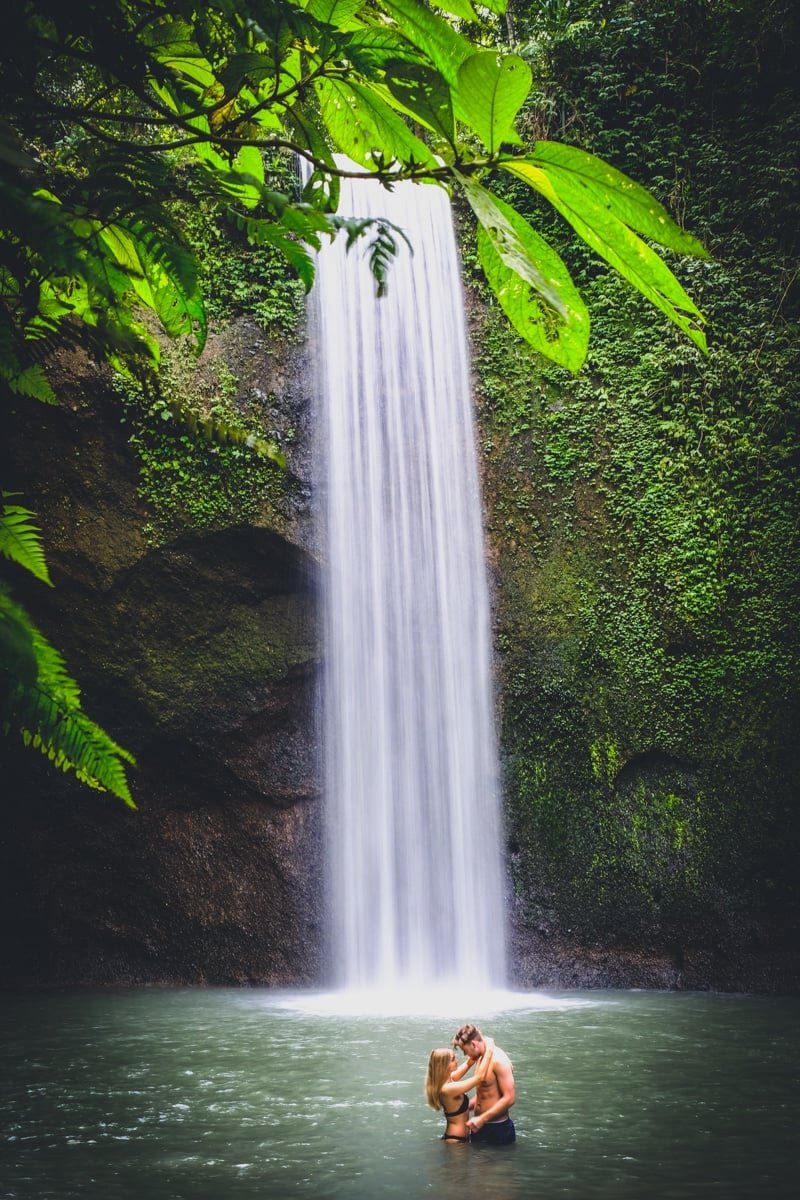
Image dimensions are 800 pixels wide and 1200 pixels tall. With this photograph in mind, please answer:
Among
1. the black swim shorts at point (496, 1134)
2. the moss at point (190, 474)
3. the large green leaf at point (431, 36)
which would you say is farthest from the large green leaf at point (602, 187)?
the moss at point (190, 474)

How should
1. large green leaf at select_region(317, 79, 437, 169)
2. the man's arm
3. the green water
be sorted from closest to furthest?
large green leaf at select_region(317, 79, 437, 169) → the green water → the man's arm

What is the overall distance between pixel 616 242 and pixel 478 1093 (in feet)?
13.6

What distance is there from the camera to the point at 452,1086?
4105mm

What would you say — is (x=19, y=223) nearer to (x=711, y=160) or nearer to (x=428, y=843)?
(x=428, y=843)

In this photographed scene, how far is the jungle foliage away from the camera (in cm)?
75

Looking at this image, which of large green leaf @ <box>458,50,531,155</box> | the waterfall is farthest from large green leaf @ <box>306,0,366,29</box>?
the waterfall

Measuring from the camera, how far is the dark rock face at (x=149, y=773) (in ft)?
30.5

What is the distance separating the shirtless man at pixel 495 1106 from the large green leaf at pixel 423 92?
3976 millimetres

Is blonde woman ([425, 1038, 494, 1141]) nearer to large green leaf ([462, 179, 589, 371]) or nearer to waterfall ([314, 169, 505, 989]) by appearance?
large green leaf ([462, 179, 589, 371])

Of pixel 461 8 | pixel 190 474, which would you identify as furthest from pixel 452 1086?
pixel 190 474

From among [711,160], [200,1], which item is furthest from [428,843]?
[200,1]

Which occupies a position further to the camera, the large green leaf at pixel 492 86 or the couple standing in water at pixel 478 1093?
the couple standing in water at pixel 478 1093

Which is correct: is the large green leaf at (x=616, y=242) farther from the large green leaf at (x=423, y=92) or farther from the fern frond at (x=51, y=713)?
the fern frond at (x=51, y=713)

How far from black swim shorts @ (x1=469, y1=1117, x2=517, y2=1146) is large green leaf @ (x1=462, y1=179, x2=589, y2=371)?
4.01m
